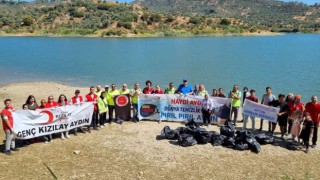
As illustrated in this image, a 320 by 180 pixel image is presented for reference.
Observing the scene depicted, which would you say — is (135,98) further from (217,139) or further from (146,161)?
(146,161)

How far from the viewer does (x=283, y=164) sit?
10641 mm

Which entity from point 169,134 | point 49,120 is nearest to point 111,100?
point 49,120

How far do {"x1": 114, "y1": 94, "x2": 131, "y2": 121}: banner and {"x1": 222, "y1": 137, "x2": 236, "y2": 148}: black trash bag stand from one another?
15.3 ft

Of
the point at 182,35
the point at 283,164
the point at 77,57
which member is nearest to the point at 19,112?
the point at 283,164

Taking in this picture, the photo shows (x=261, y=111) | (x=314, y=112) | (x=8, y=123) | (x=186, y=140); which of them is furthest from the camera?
(x=261, y=111)

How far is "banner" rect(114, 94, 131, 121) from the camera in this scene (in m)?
15.0

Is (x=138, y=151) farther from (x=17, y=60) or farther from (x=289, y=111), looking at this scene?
(x=17, y=60)

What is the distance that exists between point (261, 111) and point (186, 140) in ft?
11.2

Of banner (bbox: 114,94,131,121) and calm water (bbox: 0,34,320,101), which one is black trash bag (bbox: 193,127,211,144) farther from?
calm water (bbox: 0,34,320,101)

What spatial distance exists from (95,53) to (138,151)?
1788 inches

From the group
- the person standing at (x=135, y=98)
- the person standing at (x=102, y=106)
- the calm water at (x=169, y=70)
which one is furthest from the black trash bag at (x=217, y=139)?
the calm water at (x=169, y=70)

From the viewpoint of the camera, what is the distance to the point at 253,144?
1151 centimetres

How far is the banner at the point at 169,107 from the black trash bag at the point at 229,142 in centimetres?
290

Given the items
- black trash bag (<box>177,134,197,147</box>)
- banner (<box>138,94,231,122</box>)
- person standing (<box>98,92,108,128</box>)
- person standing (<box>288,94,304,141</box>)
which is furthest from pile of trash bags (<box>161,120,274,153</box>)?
person standing (<box>98,92,108,128</box>)
